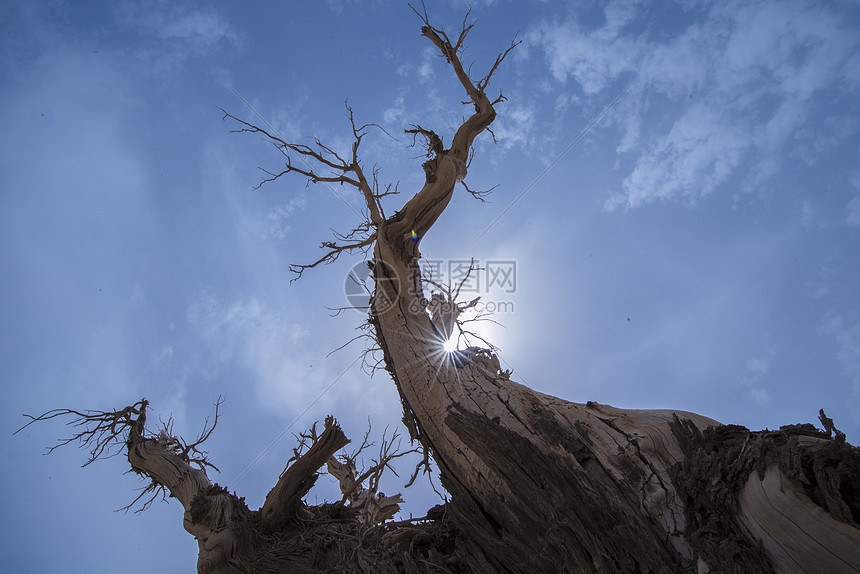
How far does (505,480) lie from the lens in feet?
8.27

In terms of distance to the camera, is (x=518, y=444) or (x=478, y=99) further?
(x=478, y=99)

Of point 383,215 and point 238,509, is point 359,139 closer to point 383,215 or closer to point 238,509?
point 383,215

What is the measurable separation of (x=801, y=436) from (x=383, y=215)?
379 cm

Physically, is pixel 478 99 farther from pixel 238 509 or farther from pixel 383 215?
pixel 238 509

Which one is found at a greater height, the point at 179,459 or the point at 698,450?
the point at 179,459

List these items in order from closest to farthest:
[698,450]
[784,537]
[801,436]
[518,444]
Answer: [784,537] → [801,436] → [698,450] → [518,444]

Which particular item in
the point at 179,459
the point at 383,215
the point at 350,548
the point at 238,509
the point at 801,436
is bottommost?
the point at 801,436

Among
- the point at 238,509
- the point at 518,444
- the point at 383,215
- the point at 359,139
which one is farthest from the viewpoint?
the point at 359,139

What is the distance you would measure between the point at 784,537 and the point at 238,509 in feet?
12.2

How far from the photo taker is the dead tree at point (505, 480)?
1.57m

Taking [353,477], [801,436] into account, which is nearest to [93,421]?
[353,477]

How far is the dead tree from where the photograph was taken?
157cm

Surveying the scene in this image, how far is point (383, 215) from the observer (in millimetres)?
4539

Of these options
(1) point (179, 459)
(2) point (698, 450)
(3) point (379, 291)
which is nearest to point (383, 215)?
(3) point (379, 291)
